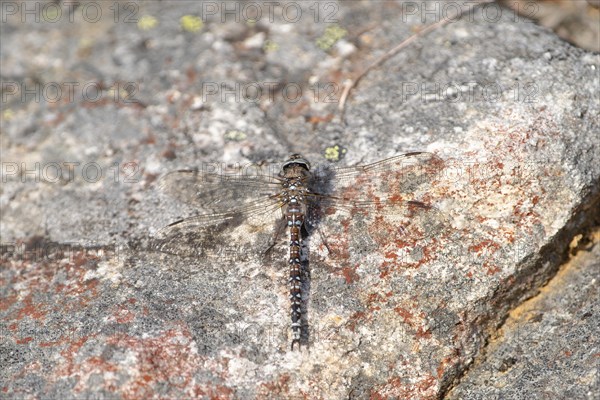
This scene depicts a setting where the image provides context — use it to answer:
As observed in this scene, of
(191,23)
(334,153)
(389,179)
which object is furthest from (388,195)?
(191,23)

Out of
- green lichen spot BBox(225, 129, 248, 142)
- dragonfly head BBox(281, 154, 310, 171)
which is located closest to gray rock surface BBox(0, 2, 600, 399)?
green lichen spot BBox(225, 129, 248, 142)

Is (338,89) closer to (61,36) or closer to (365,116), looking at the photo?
(365,116)

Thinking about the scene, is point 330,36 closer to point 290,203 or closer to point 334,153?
point 334,153

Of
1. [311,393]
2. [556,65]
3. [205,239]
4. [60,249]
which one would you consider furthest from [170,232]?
[556,65]

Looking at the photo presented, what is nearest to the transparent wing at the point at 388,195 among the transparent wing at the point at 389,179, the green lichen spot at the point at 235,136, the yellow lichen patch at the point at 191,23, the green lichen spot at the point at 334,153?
the transparent wing at the point at 389,179

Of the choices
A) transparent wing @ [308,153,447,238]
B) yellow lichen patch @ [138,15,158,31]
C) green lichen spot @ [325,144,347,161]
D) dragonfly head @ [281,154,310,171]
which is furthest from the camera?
yellow lichen patch @ [138,15,158,31]

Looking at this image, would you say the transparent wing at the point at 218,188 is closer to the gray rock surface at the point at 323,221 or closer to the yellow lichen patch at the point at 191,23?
the gray rock surface at the point at 323,221

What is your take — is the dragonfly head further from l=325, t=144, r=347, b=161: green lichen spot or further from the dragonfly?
l=325, t=144, r=347, b=161: green lichen spot
